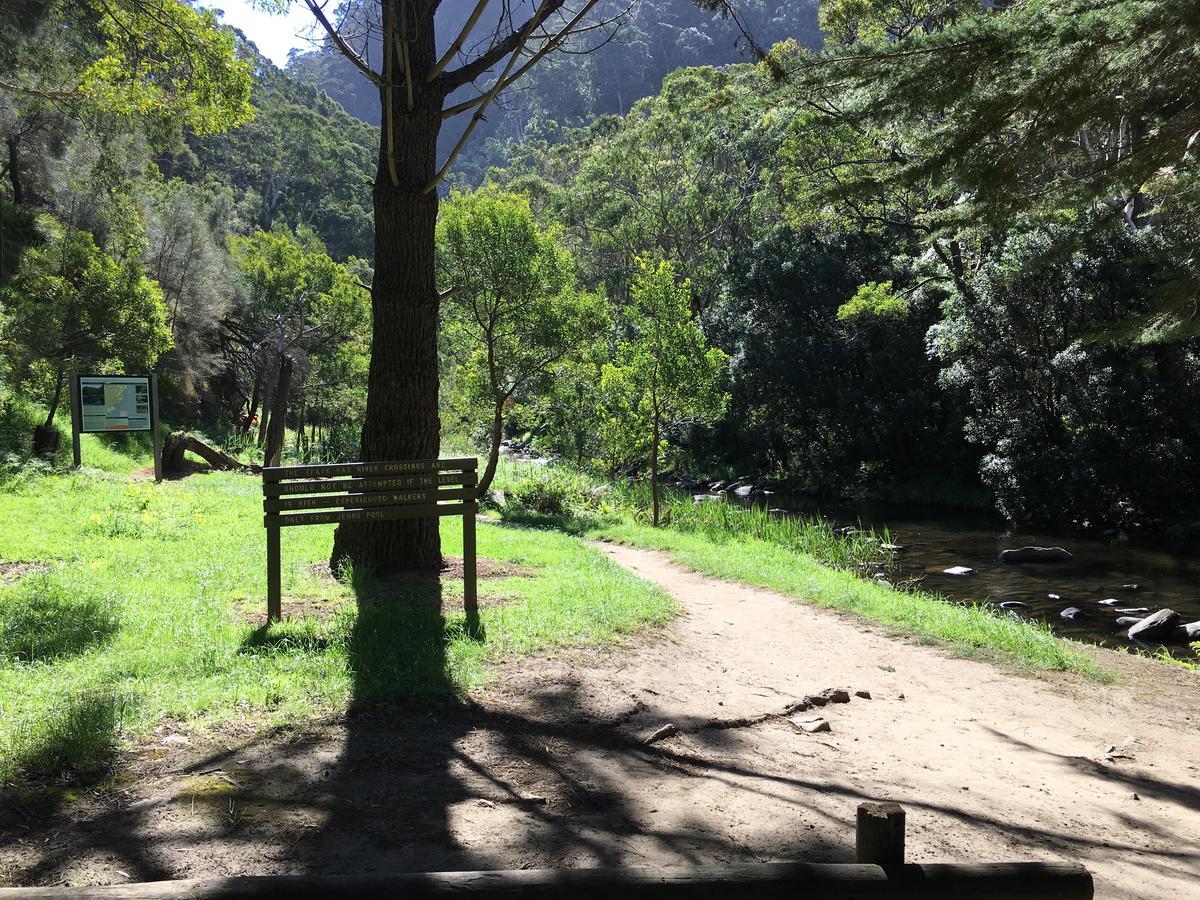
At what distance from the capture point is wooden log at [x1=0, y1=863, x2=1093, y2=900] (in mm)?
2041

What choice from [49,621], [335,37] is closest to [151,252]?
[335,37]

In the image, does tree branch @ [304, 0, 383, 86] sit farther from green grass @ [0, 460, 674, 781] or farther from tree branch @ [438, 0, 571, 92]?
green grass @ [0, 460, 674, 781]

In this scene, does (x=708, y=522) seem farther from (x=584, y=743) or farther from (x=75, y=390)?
(x=584, y=743)

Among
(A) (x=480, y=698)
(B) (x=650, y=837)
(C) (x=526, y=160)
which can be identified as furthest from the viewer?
(C) (x=526, y=160)

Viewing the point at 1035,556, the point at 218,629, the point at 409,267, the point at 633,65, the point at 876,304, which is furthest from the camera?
the point at 633,65

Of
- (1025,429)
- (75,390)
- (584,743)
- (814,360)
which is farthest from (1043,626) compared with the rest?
(814,360)

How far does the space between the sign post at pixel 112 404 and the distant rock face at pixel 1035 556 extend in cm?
1658

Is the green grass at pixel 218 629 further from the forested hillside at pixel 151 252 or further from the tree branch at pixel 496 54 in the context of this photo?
the tree branch at pixel 496 54

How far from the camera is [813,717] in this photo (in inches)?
210

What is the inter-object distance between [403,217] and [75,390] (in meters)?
10.4

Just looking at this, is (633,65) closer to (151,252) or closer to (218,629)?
(151,252)

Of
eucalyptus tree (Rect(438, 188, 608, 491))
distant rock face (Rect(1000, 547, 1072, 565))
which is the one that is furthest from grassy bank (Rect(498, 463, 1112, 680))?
distant rock face (Rect(1000, 547, 1072, 565))

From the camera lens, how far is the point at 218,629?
223 inches

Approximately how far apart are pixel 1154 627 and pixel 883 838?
11066 millimetres
